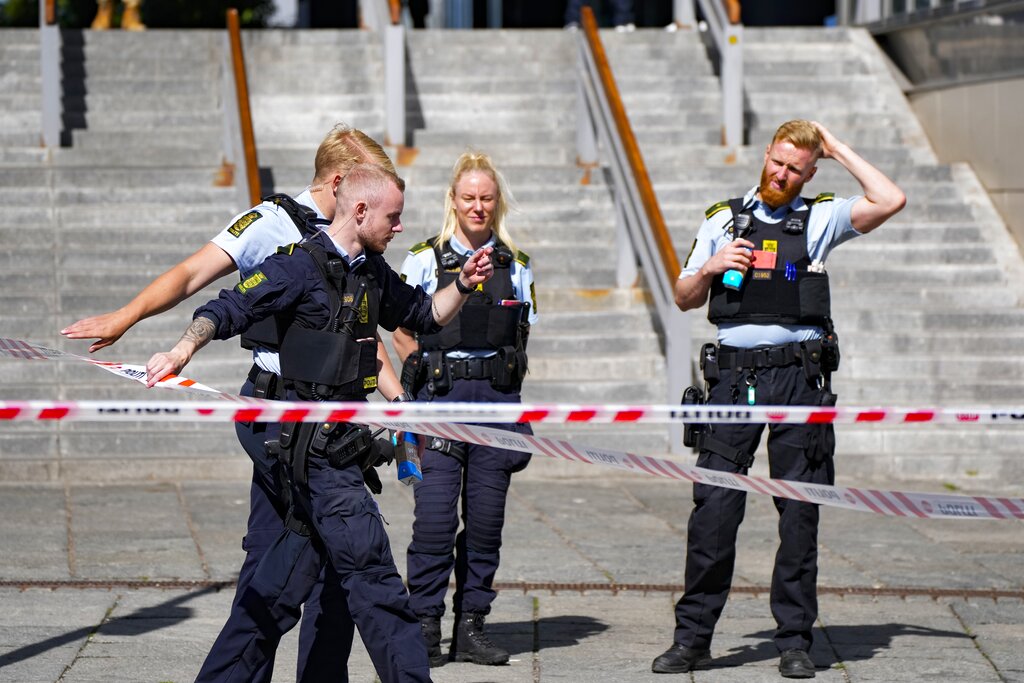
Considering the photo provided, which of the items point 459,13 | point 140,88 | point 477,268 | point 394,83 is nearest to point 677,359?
point 394,83

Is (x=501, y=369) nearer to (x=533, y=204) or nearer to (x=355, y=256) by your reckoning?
(x=355, y=256)

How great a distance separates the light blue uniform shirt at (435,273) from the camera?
5871 mm

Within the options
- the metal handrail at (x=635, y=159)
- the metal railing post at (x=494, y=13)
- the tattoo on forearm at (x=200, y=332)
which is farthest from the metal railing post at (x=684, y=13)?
the tattoo on forearm at (x=200, y=332)

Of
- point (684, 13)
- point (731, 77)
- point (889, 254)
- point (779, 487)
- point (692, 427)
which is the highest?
point (684, 13)

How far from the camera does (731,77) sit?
13031 millimetres

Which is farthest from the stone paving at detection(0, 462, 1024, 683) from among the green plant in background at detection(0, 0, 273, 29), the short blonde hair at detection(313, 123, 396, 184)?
the green plant in background at detection(0, 0, 273, 29)

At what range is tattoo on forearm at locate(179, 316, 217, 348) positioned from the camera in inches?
165

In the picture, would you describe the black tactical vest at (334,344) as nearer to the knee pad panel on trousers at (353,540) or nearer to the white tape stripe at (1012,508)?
the knee pad panel on trousers at (353,540)

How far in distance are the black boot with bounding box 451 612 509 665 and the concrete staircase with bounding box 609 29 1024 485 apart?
4609mm

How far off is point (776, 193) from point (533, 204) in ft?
22.2

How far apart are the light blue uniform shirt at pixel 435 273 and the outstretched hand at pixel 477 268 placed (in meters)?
0.92

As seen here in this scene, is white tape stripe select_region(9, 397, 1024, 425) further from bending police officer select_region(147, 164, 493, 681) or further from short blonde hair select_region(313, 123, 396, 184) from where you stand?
short blonde hair select_region(313, 123, 396, 184)

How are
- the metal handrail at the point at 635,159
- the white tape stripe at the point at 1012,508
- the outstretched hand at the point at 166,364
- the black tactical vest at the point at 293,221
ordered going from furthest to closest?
the metal handrail at the point at 635,159, the white tape stripe at the point at 1012,508, the black tactical vest at the point at 293,221, the outstretched hand at the point at 166,364

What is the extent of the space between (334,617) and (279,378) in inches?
29.3
